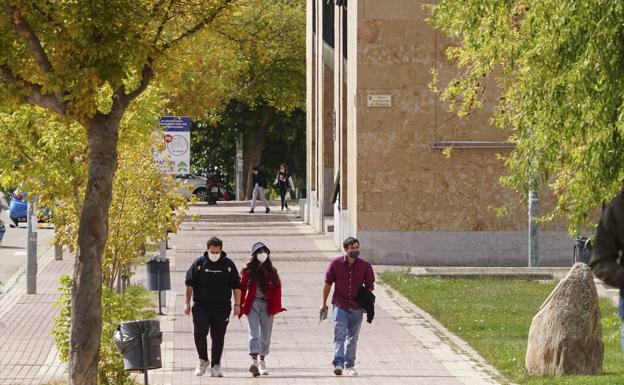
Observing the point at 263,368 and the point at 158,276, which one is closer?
the point at 263,368

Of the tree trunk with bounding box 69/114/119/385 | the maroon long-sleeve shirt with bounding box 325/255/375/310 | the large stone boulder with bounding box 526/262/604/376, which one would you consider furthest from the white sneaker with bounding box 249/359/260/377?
the large stone boulder with bounding box 526/262/604/376

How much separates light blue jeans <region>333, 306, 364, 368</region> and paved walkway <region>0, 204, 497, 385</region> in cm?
20

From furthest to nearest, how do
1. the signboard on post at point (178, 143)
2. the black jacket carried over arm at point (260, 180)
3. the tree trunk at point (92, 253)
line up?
the black jacket carried over arm at point (260, 180) → the signboard on post at point (178, 143) → the tree trunk at point (92, 253)

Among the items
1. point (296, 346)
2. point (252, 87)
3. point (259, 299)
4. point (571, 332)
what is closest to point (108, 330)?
point (259, 299)

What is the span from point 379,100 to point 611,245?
22.5 m

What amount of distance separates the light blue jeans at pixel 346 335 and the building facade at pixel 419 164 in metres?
14.1

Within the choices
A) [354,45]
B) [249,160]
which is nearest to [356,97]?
[354,45]

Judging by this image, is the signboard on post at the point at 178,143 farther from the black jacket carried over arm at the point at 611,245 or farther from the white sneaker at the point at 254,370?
the black jacket carried over arm at the point at 611,245

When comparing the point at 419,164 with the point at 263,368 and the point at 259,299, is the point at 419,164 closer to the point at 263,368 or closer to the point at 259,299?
the point at 259,299

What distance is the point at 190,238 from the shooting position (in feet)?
130

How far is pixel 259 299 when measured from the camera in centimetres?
1552

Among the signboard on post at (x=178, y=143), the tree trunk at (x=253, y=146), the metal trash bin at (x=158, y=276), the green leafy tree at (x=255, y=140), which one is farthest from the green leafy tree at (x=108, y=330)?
the tree trunk at (x=253, y=146)

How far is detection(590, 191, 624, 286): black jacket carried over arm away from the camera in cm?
697

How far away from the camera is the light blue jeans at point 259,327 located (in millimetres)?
15484
